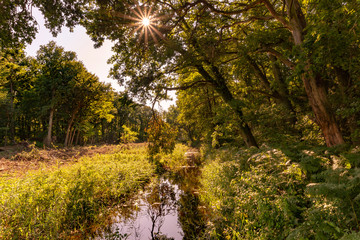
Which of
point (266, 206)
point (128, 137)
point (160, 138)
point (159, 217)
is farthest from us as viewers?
point (128, 137)

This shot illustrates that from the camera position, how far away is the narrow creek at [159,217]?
5125 mm

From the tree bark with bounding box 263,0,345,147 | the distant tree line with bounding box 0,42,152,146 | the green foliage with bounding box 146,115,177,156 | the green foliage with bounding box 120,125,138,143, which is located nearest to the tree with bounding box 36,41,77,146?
the distant tree line with bounding box 0,42,152,146

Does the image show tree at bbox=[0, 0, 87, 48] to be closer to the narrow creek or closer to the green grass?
the green grass

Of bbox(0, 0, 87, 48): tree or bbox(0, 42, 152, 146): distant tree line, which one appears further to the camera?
bbox(0, 42, 152, 146): distant tree line

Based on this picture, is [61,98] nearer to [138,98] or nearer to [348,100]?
[138,98]

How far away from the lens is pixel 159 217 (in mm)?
6246

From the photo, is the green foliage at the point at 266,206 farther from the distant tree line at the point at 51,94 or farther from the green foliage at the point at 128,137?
the distant tree line at the point at 51,94

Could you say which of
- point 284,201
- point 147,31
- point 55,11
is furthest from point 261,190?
point 55,11

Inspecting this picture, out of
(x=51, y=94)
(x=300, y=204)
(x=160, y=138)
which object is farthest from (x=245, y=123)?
(x=51, y=94)

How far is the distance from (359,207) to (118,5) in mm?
8755

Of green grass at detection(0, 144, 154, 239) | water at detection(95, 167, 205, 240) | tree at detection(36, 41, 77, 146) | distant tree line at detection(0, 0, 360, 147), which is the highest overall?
tree at detection(36, 41, 77, 146)

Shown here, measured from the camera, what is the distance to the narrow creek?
5125mm

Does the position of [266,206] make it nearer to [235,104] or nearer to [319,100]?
[319,100]

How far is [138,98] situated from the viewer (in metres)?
8.73
